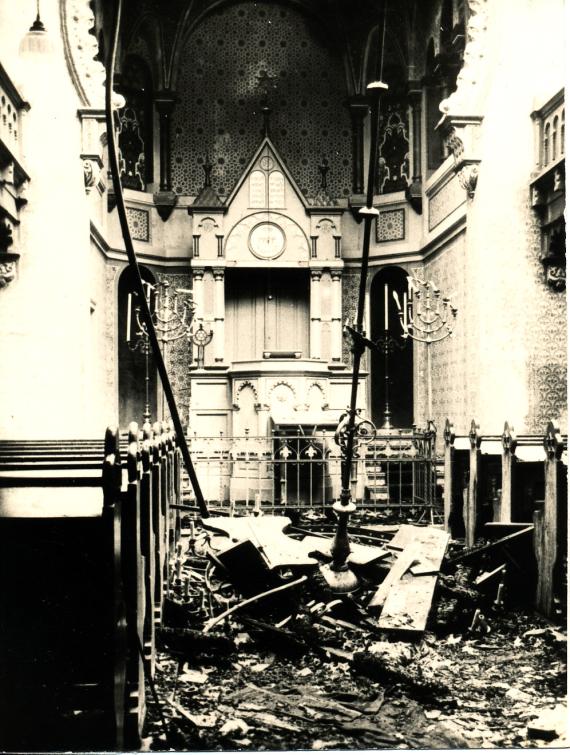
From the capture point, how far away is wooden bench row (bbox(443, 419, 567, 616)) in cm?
450

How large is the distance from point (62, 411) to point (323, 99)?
792 cm

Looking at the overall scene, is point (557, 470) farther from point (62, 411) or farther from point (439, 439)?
point (439, 439)

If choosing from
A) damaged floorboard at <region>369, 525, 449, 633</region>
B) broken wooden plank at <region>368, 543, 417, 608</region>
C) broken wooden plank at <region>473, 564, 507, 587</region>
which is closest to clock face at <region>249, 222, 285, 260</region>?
damaged floorboard at <region>369, 525, 449, 633</region>

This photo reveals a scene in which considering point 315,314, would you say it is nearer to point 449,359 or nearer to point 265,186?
point 265,186

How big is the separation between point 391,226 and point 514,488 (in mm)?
7922

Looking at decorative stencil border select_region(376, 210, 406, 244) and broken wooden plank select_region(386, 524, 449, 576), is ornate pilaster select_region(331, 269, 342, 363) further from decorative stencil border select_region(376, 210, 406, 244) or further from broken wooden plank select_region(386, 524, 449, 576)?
broken wooden plank select_region(386, 524, 449, 576)

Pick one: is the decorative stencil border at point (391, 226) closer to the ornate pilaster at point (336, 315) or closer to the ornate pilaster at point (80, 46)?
the ornate pilaster at point (336, 315)

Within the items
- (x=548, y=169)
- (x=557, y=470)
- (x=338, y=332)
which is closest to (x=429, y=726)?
(x=557, y=470)

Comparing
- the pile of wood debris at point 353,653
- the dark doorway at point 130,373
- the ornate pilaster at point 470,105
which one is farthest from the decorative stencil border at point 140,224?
the pile of wood debris at point 353,653

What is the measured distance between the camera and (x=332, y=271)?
39.1 ft

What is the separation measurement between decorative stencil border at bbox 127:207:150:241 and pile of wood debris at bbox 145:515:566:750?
7998 millimetres

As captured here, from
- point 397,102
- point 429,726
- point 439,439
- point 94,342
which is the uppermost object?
point 397,102

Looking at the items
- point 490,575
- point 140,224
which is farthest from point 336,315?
point 490,575

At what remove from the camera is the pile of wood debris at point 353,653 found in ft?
10.0
